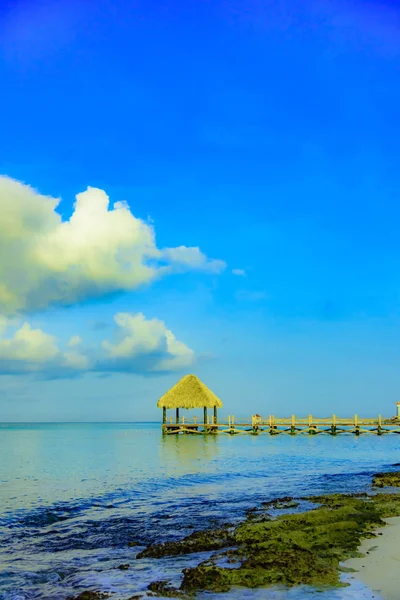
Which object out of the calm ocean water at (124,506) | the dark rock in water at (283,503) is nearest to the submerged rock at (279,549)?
the calm ocean water at (124,506)

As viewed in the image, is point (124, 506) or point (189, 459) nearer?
point (124, 506)

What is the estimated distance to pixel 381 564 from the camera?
7668mm

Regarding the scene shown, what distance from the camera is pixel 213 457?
30406mm

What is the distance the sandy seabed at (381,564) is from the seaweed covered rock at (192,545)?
2.59m

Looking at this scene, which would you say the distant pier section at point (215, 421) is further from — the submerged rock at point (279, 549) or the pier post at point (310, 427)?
the submerged rock at point (279, 549)

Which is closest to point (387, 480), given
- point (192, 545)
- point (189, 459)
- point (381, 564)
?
point (192, 545)

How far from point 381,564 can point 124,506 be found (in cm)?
925

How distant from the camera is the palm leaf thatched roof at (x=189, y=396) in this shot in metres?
48.8

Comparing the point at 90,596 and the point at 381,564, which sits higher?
the point at 381,564

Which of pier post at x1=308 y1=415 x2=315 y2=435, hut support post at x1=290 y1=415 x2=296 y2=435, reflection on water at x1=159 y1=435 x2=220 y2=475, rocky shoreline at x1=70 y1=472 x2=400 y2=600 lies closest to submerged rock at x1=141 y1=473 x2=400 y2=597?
rocky shoreline at x1=70 y1=472 x2=400 y2=600

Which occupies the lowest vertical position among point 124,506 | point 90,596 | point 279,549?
point 124,506

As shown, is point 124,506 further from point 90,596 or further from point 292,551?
point 90,596

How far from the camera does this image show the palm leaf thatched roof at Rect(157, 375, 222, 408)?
48.8 meters

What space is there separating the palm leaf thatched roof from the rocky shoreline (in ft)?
116
